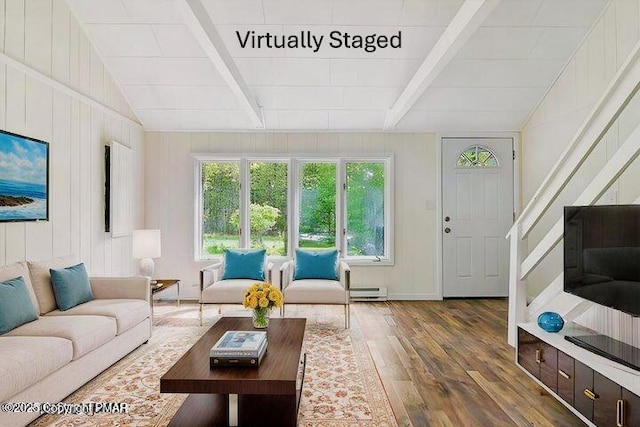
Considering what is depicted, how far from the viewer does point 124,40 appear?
4098mm

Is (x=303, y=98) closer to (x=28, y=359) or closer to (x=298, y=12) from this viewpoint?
(x=298, y=12)

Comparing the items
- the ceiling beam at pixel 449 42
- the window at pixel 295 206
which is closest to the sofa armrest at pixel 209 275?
the window at pixel 295 206

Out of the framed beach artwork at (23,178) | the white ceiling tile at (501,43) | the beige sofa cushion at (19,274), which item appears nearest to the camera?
the beige sofa cushion at (19,274)

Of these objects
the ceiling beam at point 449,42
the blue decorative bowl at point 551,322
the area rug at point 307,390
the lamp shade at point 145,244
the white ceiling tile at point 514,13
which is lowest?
the area rug at point 307,390

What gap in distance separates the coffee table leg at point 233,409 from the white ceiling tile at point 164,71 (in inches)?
138

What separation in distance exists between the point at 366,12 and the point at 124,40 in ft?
7.82

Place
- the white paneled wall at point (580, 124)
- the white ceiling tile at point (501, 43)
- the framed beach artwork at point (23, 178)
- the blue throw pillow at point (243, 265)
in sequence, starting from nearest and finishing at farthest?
the framed beach artwork at point (23, 178) → the white paneled wall at point (580, 124) → the white ceiling tile at point (501, 43) → the blue throw pillow at point (243, 265)

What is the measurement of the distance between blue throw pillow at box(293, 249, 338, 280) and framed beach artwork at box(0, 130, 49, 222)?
8.20 feet

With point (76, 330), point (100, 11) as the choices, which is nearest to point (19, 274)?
point (76, 330)

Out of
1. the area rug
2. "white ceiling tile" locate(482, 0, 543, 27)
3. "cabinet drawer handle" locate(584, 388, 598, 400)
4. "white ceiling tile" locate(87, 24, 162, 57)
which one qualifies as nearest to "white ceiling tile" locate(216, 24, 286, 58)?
"white ceiling tile" locate(87, 24, 162, 57)

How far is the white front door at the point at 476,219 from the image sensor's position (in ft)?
Result: 18.4

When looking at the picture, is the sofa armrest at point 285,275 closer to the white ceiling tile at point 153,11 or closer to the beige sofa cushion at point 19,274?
the beige sofa cushion at point 19,274

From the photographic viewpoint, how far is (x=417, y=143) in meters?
5.65

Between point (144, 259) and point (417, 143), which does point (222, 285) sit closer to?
point (144, 259)
